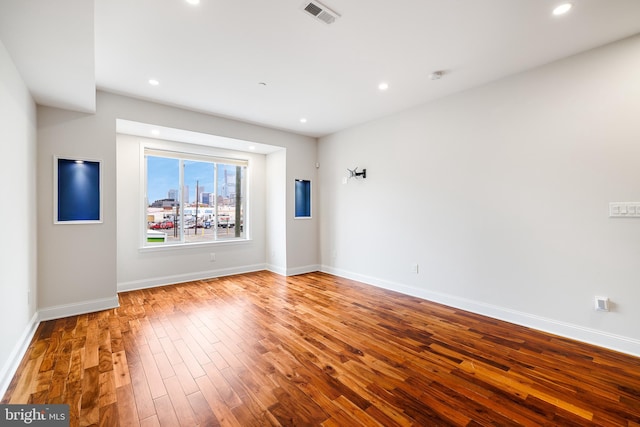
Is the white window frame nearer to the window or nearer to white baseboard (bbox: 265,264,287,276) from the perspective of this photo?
the window

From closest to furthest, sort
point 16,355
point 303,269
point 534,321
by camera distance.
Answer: point 16,355, point 534,321, point 303,269

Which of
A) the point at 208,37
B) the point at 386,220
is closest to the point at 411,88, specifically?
the point at 386,220

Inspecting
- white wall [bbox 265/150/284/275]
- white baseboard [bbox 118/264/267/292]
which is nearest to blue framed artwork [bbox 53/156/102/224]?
white baseboard [bbox 118/264/267/292]

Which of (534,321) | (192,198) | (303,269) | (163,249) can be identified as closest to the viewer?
(534,321)

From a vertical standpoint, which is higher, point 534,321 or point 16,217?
point 16,217

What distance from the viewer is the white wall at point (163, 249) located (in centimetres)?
425

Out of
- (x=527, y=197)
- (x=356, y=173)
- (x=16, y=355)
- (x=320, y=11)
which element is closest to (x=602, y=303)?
(x=527, y=197)

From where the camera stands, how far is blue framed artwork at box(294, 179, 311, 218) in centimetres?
557

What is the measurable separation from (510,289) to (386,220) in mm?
A: 1879

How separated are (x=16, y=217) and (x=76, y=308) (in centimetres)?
147

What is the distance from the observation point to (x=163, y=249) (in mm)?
4586

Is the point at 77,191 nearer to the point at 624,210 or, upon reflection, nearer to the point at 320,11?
the point at 320,11

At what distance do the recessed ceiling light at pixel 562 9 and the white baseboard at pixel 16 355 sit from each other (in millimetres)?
4873

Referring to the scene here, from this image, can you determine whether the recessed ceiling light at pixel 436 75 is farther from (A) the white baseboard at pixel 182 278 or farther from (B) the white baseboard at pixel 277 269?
(A) the white baseboard at pixel 182 278
